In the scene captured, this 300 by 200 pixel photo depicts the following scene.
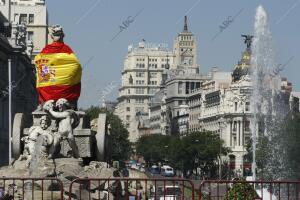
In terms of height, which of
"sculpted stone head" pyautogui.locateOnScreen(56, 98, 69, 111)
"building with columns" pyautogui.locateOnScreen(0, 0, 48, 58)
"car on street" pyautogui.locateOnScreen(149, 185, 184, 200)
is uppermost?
"building with columns" pyautogui.locateOnScreen(0, 0, 48, 58)

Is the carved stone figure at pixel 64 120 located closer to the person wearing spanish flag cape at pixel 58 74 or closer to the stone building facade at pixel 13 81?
the person wearing spanish flag cape at pixel 58 74

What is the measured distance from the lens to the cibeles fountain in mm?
29438

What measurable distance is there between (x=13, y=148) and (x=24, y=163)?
6.64ft

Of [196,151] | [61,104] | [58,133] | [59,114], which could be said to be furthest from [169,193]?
[196,151]

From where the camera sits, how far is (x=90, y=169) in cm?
3031

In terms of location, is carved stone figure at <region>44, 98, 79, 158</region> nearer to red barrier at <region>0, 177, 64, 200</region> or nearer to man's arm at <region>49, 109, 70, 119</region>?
man's arm at <region>49, 109, 70, 119</region>

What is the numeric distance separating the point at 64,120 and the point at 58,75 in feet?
7.62

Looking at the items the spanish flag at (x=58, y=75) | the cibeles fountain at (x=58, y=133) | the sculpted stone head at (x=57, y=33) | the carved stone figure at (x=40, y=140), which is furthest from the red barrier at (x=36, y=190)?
the sculpted stone head at (x=57, y=33)

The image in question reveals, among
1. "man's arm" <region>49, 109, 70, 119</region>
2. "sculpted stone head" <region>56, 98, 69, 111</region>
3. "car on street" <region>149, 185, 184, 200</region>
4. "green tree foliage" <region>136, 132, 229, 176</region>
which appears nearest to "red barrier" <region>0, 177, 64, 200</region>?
"car on street" <region>149, 185, 184, 200</region>

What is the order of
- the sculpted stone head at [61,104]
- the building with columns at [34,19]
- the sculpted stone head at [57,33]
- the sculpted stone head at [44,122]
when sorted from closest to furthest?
the sculpted stone head at [44,122], the sculpted stone head at [61,104], the sculpted stone head at [57,33], the building with columns at [34,19]

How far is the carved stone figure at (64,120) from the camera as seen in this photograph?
99.9 ft

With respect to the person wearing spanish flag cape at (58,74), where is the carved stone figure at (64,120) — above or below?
below

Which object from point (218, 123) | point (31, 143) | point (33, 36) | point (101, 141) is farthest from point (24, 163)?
point (218, 123)

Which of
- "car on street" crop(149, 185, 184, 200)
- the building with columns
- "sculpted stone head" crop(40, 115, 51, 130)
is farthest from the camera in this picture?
the building with columns
